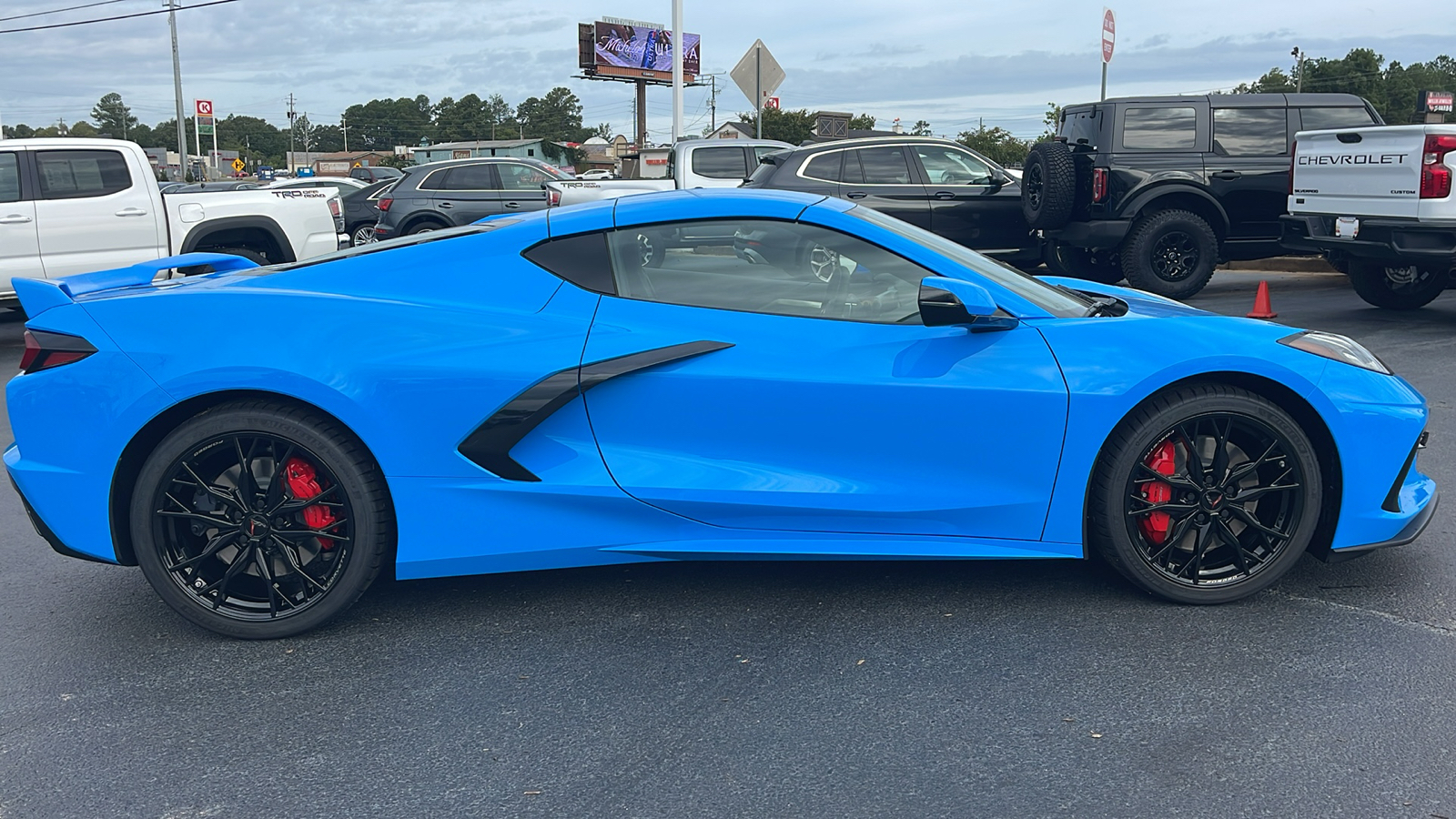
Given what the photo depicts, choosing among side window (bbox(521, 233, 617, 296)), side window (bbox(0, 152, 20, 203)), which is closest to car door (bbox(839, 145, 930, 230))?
side window (bbox(0, 152, 20, 203))

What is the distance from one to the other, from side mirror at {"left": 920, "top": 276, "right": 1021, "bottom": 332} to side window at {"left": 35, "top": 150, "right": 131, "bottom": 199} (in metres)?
9.43

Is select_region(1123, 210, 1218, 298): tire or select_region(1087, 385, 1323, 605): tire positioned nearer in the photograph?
select_region(1087, 385, 1323, 605): tire

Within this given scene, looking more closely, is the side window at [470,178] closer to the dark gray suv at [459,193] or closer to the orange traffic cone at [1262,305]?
the dark gray suv at [459,193]

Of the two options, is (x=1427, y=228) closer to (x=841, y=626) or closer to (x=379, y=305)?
(x=841, y=626)

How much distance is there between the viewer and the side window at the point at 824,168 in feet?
38.5

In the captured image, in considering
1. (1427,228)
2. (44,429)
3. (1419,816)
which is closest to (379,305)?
(44,429)

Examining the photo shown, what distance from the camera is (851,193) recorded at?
11.7 m

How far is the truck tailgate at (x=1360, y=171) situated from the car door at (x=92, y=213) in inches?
395

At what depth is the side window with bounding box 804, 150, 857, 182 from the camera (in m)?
11.7

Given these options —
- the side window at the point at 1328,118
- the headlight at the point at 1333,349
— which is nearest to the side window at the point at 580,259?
the headlight at the point at 1333,349

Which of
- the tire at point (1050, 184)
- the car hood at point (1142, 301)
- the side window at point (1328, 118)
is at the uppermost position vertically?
the side window at point (1328, 118)

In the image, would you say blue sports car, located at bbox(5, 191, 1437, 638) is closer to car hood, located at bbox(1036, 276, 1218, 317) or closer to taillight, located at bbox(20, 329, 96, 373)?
taillight, located at bbox(20, 329, 96, 373)

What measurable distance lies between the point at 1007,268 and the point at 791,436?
3.69 feet

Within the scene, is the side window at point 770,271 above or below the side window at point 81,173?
below
